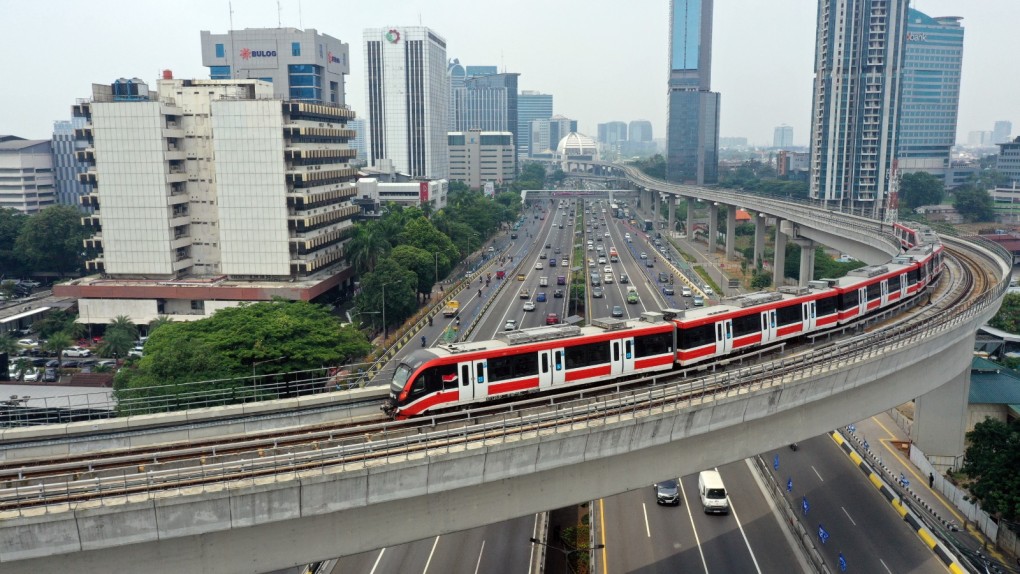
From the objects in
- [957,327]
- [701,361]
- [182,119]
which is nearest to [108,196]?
[182,119]

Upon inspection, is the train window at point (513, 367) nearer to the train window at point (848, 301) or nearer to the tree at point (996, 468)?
the train window at point (848, 301)

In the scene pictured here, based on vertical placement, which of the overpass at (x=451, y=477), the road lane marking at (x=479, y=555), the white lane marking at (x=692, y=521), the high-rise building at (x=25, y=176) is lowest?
the white lane marking at (x=692, y=521)

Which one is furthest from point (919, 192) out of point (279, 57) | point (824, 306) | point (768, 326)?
point (768, 326)

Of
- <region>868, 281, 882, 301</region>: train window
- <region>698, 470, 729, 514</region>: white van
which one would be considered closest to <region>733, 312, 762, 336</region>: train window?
<region>698, 470, 729, 514</region>: white van

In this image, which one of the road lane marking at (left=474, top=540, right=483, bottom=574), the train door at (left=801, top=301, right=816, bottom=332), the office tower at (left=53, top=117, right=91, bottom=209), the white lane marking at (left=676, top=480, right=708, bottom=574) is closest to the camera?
the road lane marking at (left=474, top=540, right=483, bottom=574)

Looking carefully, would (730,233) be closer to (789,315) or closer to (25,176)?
(789,315)

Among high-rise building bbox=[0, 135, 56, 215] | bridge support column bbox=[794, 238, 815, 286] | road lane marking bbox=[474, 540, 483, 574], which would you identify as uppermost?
high-rise building bbox=[0, 135, 56, 215]

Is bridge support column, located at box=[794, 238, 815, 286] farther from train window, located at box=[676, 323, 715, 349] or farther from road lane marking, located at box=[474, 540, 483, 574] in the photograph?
road lane marking, located at box=[474, 540, 483, 574]

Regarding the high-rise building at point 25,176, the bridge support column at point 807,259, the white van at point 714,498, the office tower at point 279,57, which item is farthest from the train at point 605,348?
the high-rise building at point 25,176
